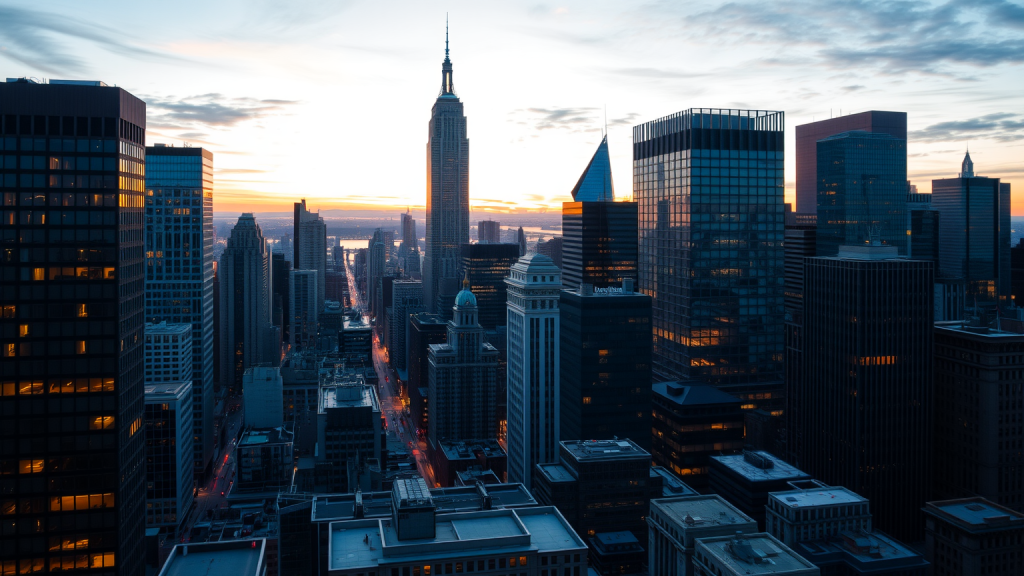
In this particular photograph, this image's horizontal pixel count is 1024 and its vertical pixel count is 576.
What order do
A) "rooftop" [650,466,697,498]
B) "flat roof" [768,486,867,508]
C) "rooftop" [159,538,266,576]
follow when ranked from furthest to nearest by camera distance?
"rooftop" [650,466,697,498], "flat roof" [768,486,867,508], "rooftop" [159,538,266,576]

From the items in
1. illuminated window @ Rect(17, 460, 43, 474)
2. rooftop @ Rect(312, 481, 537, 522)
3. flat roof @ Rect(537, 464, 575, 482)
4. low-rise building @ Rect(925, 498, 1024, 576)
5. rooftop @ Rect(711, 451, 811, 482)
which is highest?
illuminated window @ Rect(17, 460, 43, 474)

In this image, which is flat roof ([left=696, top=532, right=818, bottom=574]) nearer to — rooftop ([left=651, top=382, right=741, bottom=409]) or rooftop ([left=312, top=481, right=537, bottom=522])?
rooftop ([left=312, top=481, right=537, bottom=522])

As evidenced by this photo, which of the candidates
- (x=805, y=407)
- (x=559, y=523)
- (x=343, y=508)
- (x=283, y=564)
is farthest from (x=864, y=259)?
(x=283, y=564)

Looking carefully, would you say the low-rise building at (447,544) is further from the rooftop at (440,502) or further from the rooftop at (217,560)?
the rooftop at (217,560)

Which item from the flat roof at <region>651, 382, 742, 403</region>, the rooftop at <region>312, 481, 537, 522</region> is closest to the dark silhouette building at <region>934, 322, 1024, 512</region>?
the flat roof at <region>651, 382, 742, 403</region>

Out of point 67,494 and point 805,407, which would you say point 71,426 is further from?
point 805,407

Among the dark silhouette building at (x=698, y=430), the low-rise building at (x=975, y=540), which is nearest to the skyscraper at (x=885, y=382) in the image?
the low-rise building at (x=975, y=540)

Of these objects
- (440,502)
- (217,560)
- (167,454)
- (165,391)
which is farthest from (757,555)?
(165,391)
